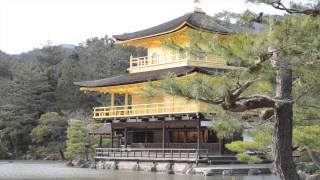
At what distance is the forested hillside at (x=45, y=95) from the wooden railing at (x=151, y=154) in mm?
14568

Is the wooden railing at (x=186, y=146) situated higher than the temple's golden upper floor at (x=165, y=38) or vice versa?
the temple's golden upper floor at (x=165, y=38)

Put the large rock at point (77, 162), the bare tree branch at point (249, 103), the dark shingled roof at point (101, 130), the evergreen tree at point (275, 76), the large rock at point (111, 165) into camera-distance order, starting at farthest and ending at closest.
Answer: the dark shingled roof at point (101, 130) < the large rock at point (77, 162) < the large rock at point (111, 165) < the bare tree branch at point (249, 103) < the evergreen tree at point (275, 76)

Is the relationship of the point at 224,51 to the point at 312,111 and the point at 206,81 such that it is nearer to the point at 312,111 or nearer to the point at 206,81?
the point at 206,81

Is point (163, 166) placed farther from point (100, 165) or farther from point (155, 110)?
point (100, 165)

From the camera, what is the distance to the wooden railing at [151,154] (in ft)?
77.6

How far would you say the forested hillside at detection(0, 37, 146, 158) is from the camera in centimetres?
4319

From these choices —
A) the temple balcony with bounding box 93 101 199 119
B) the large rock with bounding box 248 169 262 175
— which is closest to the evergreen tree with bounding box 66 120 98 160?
the temple balcony with bounding box 93 101 199 119

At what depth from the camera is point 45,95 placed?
1898 inches

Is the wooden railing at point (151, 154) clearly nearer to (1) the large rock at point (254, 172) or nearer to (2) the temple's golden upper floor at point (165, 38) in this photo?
(1) the large rock at point (254, 172)

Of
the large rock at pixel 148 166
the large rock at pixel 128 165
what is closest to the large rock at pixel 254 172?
the large rock at pixel 148 166

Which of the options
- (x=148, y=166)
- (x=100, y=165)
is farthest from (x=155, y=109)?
(x=100, y=165)

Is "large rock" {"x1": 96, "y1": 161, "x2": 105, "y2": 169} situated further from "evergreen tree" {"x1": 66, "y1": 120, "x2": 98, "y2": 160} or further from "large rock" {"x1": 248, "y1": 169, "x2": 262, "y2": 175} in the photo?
"large rock" {"x1": 248, "y1": 169, "x2": 262, "y2": 175}

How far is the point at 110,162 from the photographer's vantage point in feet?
91.0

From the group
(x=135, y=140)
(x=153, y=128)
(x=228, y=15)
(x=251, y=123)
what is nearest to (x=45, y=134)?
(x=135, y=140)
